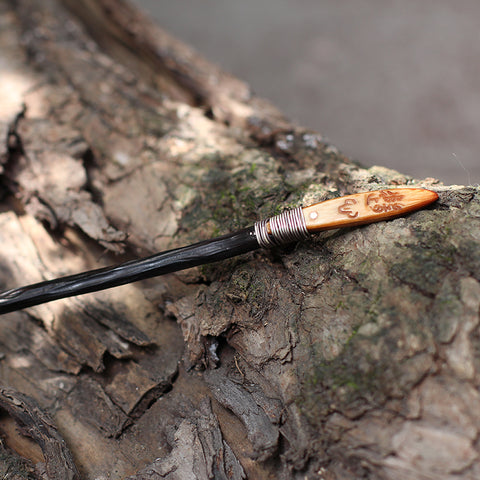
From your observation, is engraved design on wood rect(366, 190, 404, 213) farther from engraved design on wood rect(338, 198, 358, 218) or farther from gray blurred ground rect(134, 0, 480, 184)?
gray blurred ground rect(134, 0, 480, 184)

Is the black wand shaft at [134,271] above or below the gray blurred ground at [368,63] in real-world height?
below

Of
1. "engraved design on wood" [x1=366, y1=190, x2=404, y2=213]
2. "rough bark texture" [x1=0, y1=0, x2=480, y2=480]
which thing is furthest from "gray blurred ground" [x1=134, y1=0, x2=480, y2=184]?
"engraved design on wood" [x1=366, y1=190, x2=404, y2=213]

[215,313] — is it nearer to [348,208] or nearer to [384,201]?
[348,208]

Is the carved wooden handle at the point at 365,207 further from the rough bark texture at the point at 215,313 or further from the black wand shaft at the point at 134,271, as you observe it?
the black wand shaft at the point at 134,271

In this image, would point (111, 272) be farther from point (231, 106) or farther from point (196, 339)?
point (231, 106)

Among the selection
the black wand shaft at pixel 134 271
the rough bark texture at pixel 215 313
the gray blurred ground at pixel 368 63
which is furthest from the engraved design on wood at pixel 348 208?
the gray blurred ground at pixel 368 63

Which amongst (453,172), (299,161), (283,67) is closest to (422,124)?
(453,172)
